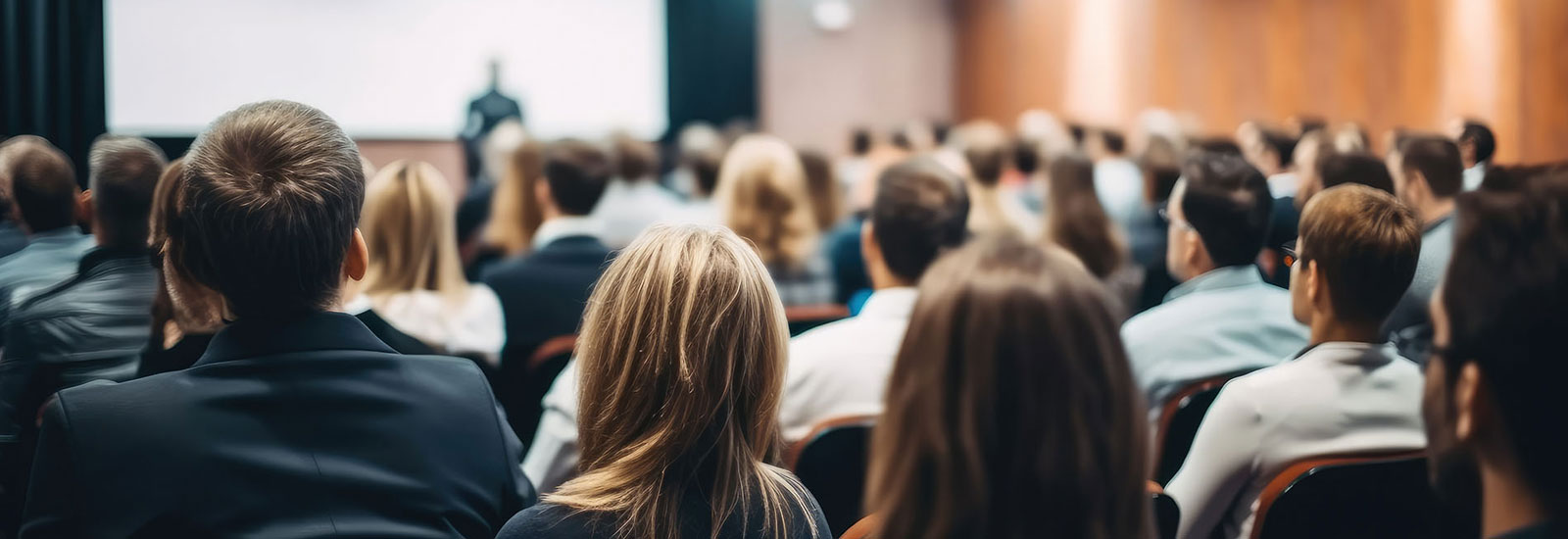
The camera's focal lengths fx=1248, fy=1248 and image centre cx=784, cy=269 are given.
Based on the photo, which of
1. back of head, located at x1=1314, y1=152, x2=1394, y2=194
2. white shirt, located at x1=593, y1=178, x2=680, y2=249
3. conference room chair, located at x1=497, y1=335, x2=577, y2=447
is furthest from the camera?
white shirt, located at x1=593, y1=178, x2=680, y2=249

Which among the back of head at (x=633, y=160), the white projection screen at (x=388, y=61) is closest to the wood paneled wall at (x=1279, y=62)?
the white projection screen at (x=388, y=61)

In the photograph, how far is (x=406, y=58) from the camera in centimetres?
966

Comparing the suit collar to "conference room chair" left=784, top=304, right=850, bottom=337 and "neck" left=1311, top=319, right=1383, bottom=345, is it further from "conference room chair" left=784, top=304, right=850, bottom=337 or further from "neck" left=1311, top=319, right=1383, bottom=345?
"conference room chair" left=784, top=304, right=850, bottom=337

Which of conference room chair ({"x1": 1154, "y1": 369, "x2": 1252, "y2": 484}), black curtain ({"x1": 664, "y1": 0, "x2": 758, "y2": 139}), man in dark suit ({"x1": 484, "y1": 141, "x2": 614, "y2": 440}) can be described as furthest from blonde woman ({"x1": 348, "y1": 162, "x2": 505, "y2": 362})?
black curtain ({"x1": 664, "y1": 0, "x2": 758, "y2": 139})

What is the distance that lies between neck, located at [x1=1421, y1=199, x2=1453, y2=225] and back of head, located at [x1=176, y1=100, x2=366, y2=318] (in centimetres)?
269

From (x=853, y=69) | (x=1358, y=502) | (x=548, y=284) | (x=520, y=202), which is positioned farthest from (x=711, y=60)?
(x=1358, y=502)

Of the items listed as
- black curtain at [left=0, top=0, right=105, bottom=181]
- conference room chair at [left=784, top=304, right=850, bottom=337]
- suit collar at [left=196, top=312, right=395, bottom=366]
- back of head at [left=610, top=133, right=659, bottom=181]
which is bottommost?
conference room chair at [left=784, top=304, right=850, bottom=337]

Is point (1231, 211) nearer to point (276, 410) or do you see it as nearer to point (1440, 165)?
point (1440, 165)

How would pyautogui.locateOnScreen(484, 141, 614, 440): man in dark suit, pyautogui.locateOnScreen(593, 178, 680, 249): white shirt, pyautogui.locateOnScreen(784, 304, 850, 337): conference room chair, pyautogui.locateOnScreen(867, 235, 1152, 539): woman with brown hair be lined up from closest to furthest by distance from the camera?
pyautogui.locateOnScreen(867, 235, 1152, 539): woman with brown hair
pyautogui.locateOnScreen(784, 304, 850, 337): conference room chair
pyautogui.locateOnScreen(484, 141, 614, 440): man in dark suit
pyautogui.locateOnScreen(593, 178, 680, 249): white shirt

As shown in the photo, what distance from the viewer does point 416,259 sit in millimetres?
2986

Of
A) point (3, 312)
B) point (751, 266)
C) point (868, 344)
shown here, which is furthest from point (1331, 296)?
point (3, 312)

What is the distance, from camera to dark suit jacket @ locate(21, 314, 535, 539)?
121cm

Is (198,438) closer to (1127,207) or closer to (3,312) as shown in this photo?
(3,312)

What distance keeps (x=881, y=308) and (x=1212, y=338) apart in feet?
2.19
